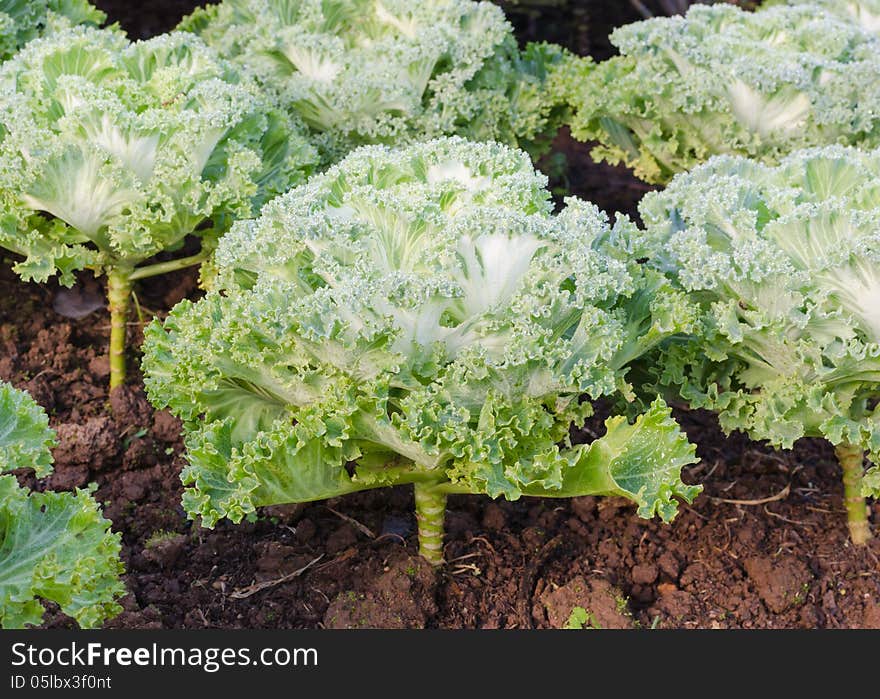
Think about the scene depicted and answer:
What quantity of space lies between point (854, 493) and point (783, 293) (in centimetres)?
126

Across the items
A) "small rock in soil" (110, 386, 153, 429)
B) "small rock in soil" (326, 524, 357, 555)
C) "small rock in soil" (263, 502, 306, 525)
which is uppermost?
"small rock in soil" (110, 386, 153, 429)

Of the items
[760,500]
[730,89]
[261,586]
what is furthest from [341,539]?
[730,89]

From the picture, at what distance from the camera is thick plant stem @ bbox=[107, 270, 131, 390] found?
18.4 ft

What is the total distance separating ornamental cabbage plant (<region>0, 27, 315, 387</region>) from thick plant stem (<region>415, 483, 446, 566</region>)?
1618 millimetres

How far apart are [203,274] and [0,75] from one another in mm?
1335

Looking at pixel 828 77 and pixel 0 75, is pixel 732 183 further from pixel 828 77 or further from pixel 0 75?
pixel 0 75

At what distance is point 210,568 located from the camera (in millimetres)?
4902

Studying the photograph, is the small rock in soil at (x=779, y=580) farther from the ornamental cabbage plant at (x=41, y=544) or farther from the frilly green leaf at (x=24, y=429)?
the frilly green leaf at (x=24, y=429)

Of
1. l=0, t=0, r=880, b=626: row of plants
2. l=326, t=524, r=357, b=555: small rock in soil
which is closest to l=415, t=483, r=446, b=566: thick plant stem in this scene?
l=0, t=0, r=880, b=626: row of plants

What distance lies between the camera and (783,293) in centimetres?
443

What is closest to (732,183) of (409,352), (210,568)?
(409,352)

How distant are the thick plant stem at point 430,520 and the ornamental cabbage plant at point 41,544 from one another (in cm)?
126

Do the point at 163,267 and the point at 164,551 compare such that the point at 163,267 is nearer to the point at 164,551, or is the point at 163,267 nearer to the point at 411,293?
the point at 164,551

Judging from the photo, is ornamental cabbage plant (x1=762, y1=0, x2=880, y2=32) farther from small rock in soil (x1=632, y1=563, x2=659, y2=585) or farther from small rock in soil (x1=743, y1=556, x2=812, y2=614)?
small rock in soil (x1=632, y1=563, x2=659, y2=585)
